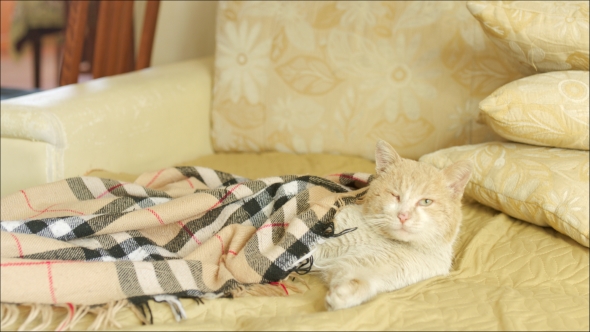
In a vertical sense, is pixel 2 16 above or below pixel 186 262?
above

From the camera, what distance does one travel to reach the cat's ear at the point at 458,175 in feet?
3.67

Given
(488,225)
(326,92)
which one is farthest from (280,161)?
(488,225)

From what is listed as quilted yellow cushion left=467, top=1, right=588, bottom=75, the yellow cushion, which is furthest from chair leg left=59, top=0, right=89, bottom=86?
quilted yellow cushion left=467, top=1, right=588, bottom=75

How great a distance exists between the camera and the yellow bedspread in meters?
0.91

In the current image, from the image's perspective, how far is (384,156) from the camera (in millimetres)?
1200

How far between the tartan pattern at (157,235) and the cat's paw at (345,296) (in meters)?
0.13

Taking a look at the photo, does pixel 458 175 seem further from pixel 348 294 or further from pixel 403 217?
pixel 348 294

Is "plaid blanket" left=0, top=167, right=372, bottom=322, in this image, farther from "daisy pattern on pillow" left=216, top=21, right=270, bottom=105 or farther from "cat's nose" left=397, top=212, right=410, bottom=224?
"daisy pattern on pillow" left=216, top=21, right=270, bottom=105

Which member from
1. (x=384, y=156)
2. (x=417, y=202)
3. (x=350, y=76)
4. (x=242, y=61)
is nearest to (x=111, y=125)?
(x=242, y=61)

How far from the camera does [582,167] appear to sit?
124 centimetres

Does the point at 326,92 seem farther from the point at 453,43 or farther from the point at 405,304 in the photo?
the point at 405,304

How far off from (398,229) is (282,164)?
73 centimetres

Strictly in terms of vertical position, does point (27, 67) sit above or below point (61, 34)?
below

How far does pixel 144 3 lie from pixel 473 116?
Answer: 1762mm
